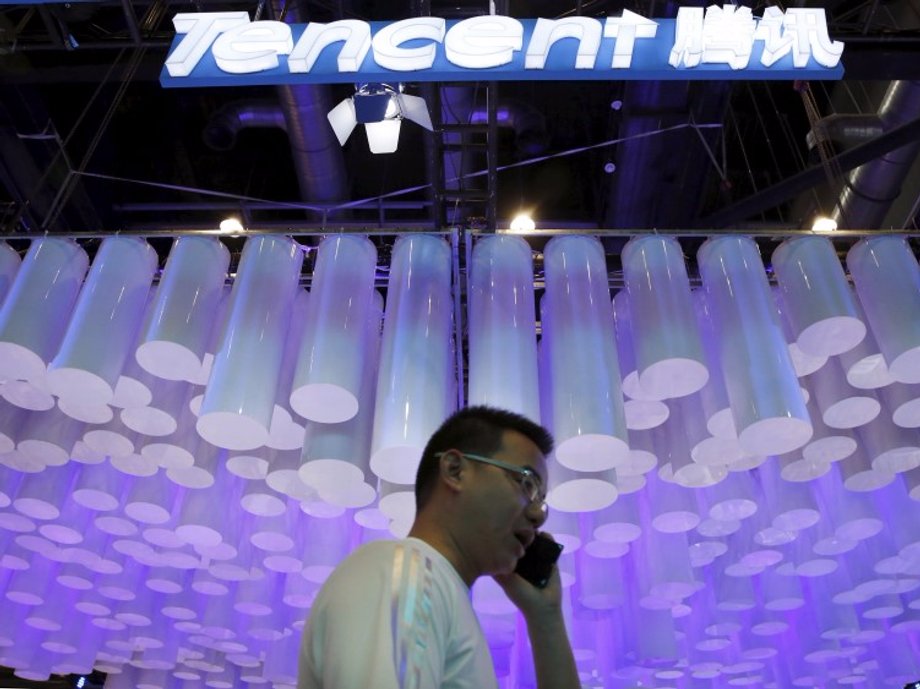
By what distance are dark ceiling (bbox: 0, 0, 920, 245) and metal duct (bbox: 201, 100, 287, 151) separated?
0.01m

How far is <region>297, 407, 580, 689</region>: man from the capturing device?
1113 mm

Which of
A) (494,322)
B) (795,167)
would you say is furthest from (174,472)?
(795,167)

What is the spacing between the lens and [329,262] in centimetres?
300

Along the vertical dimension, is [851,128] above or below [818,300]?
above

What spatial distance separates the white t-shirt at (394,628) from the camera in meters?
1.09

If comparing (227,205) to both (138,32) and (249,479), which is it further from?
(249,479)

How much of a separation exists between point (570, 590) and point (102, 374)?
7.60 feet

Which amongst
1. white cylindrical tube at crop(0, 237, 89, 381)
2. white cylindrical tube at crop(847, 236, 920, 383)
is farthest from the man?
white cylindrical tube at crop(0, 237, 89, 381)

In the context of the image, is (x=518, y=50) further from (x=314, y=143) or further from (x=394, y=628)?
(x=314, y=143)

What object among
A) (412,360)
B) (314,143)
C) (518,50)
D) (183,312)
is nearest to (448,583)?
(412,360)

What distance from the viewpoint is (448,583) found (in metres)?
1.27

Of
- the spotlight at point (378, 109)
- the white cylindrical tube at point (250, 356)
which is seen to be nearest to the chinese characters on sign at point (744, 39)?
the spotlight at point (378, 109)

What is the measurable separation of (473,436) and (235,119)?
5.20 m

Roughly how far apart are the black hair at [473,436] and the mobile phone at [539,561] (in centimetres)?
16
